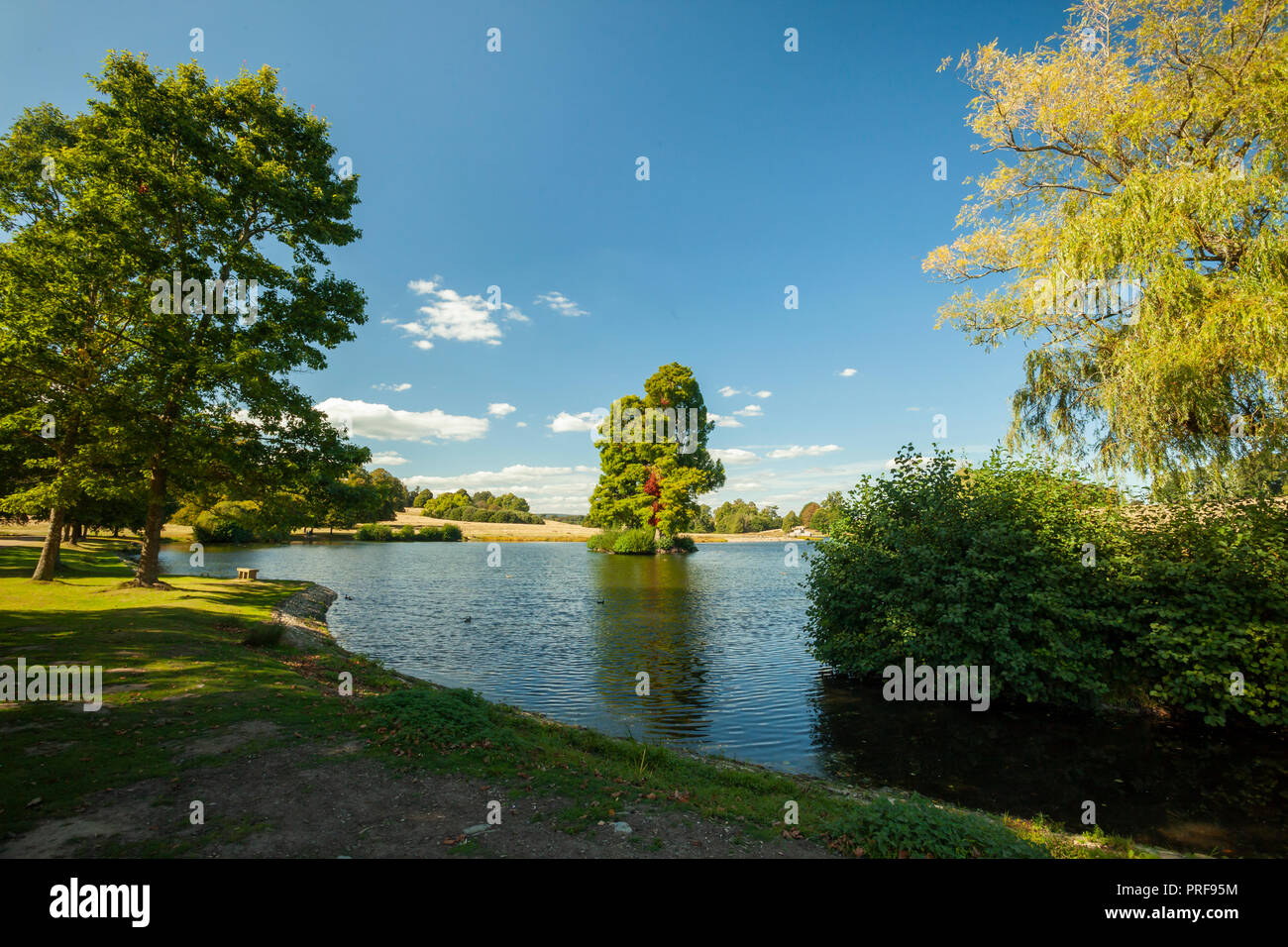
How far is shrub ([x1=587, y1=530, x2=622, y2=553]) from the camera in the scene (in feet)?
228

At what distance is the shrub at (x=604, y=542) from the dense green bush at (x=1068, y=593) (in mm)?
53035

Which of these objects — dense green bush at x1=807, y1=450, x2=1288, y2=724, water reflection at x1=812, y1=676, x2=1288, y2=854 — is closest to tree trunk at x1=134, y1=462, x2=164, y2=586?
water reflection at x1=812, y1=676, x2=1288, y2=854

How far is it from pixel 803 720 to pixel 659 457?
52139 mm

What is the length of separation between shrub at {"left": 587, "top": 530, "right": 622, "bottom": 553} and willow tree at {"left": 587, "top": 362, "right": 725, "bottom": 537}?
66.7 inches

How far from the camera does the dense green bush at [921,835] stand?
18.2ft

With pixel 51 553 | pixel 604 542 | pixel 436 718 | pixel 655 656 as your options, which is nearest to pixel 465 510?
pixel 604 542

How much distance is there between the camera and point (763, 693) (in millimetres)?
15781

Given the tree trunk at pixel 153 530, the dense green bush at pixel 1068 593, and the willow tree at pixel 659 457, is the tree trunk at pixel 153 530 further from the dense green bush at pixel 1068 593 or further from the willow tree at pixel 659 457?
the willow tree at pixel 659 457

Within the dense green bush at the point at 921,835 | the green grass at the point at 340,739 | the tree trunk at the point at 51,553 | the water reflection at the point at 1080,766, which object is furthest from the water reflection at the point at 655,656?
the tree trunk at the point at 51,553

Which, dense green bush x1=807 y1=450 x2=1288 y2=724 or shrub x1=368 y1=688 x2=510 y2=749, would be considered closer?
shrub x1=368 y1=688 x2=510 y2=749

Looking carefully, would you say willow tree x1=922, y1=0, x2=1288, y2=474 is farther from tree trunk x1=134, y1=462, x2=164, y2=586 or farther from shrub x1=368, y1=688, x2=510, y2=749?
tree trunk x1=134, y1=462, x2=164, y2=586
